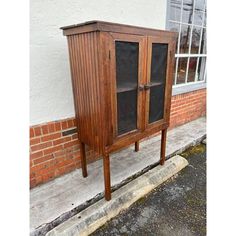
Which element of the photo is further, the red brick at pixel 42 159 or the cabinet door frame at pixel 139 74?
the red brick at pixel 42 159

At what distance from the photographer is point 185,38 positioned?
123 inches

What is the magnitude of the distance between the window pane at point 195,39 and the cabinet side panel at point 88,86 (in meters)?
2.37

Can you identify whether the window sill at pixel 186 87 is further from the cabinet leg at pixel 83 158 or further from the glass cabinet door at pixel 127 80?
the cabinet leg at pixel 83 158

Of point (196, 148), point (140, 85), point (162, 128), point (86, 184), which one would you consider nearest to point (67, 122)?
point (86, 184)

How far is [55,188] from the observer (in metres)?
1.98

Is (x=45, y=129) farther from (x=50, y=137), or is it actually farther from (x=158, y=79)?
(x=158, y=79)

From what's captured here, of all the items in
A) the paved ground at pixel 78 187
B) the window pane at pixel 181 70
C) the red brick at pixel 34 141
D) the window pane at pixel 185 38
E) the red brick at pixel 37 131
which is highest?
the window pane at pixel 185 38

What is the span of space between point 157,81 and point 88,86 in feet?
2.32

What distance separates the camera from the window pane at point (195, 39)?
10.7 feet

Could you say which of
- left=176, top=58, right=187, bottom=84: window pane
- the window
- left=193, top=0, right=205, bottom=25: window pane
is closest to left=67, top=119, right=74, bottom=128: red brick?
the window

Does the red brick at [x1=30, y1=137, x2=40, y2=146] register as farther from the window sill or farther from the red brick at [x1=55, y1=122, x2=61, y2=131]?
the window sill

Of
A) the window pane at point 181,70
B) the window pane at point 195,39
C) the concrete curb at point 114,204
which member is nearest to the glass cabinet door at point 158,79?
the concrete curb at point 114,204
